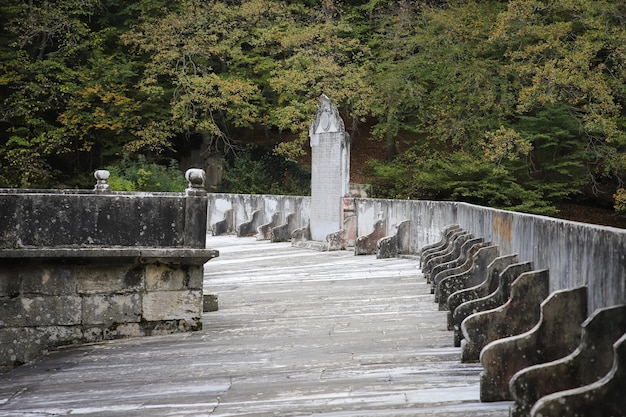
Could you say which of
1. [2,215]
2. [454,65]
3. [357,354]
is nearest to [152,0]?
[454,65]

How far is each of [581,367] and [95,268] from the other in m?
5.29

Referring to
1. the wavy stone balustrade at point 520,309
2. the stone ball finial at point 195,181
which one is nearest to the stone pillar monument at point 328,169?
the stone ball finial at point 195,181

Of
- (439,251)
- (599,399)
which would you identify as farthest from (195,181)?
(599,399)

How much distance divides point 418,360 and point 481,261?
2.06 m

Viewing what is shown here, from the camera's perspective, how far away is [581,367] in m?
4.32

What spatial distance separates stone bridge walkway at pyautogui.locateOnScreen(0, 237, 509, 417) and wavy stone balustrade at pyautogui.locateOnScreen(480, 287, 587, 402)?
0.48 ft

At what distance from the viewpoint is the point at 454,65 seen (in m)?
25.7

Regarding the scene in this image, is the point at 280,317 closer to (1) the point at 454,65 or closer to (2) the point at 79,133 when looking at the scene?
(1) the point at 454,65

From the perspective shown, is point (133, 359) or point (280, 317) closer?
point (133, 359)

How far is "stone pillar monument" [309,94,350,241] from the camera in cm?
1781

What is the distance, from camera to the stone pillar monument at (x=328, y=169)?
1781cm

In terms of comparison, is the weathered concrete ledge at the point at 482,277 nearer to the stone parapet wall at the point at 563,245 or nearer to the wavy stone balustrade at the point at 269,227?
the stone parapet wall at the point at 563,245

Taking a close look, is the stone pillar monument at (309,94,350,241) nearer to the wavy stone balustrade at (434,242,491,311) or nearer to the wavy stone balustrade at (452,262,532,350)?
the wavy stone balustrade at (434,242,491,311)

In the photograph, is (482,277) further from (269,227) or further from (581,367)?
(269,227)
